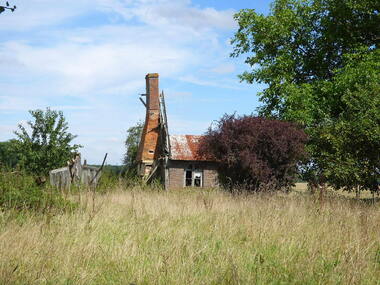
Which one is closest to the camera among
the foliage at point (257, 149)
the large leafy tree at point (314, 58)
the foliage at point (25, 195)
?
the foliage at point (25, 195)

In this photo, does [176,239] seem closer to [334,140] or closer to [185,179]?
[334,140]

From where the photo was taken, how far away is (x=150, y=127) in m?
38.5

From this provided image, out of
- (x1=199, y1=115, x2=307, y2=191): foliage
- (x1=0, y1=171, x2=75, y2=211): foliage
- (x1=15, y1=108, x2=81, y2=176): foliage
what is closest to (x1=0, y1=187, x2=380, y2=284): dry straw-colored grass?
(x1=0, y1=171, x2=75, y2=211): foliage

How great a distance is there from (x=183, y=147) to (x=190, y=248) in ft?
99.3

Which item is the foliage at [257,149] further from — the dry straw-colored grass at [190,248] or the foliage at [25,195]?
the foliage at [25,195]

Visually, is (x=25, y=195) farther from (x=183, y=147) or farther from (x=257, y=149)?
(x=183, y=147)

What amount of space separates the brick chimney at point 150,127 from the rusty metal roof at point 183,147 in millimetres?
1947

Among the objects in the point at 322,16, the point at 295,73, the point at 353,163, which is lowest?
the point at 353,163

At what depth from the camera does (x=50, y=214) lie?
29.3 feet

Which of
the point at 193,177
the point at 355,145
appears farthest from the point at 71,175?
the point at 193,177

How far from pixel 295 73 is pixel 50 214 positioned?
67.6 ft

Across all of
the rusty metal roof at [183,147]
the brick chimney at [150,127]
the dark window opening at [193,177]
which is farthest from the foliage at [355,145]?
the brick chimney at [150,127]

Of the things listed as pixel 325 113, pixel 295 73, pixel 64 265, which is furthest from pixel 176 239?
pixel 295 73

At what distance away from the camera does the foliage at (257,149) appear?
1978cm
